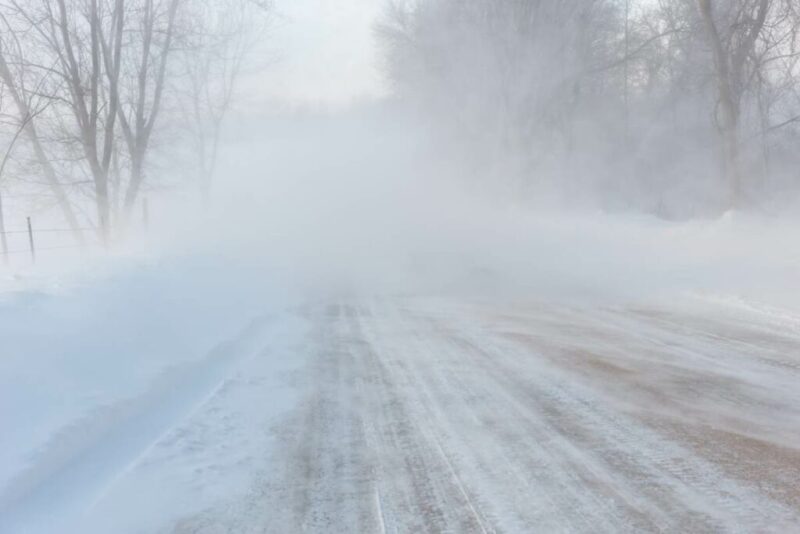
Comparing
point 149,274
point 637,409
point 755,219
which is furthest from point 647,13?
point 637,409

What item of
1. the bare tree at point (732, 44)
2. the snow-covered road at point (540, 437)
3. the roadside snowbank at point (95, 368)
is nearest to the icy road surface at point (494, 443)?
the snow-covered road at point (540, 437)

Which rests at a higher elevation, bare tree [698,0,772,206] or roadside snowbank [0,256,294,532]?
bare tree [698,0,772,206]

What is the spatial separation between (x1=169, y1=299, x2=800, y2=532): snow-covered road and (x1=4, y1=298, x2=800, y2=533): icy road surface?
2 cm

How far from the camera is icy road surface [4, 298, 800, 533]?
4.14 meters

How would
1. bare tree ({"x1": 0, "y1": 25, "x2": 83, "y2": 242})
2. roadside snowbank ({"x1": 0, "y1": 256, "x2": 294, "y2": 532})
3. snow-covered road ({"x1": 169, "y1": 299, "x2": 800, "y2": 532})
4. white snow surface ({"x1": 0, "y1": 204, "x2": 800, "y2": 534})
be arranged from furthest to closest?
1. bare tree ({"x1": 0, "y1": 25, "x2": 83, "y2": 242})
2. roadside snowbank ({"x1": 0, "y1": 256, "x2": 294, "y2": 532})
3. white snow surface ({"x1": 0, "y1": 204, "x2": 800, "y2": 534})
4. snow-covered road ({"x1": 169, "y1": 299, "x2": 800, "y2": 532})

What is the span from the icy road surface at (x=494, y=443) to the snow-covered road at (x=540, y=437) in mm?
16

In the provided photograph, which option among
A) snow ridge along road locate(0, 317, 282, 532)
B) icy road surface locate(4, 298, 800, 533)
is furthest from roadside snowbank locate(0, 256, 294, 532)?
icy road surface locate(4, 298, 800, 533)

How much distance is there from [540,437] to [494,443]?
1.11 feet

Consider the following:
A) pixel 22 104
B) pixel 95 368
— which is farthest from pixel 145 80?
pixel 95 368

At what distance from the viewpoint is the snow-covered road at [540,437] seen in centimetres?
413

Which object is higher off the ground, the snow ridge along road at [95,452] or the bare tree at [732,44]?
the bare tree at [732,44]

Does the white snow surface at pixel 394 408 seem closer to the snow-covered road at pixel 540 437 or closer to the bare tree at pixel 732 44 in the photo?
the snow-covered road at pixel 540 437

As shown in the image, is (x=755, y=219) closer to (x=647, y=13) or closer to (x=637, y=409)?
(x=637, y=409)

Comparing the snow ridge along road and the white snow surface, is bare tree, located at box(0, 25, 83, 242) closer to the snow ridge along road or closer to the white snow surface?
the white snow surface
